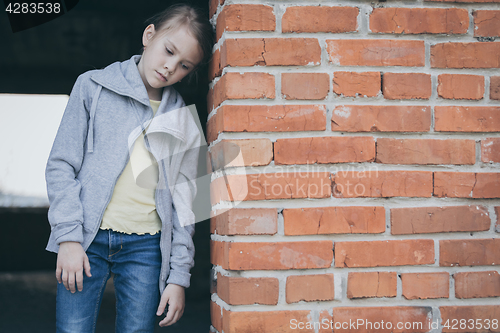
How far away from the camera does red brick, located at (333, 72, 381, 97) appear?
116cm

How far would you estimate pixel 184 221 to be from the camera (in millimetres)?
1378

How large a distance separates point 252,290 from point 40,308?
9.14 ft

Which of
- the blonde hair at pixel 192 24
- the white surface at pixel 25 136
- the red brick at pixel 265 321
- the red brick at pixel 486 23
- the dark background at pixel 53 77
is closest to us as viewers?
the red brick at pixel 265 321

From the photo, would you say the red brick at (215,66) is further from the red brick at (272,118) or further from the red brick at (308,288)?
the red brick at (308,288)

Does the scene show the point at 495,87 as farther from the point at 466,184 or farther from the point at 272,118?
the point at 272,118

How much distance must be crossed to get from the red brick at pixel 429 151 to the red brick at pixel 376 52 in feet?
0.82

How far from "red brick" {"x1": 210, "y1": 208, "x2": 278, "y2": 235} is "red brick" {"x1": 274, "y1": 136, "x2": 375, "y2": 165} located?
16 cm

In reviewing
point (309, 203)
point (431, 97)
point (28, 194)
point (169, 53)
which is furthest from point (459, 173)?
point (28, 194)

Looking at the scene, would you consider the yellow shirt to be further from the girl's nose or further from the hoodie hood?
the girl's nose

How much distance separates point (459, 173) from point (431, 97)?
257 millimetres

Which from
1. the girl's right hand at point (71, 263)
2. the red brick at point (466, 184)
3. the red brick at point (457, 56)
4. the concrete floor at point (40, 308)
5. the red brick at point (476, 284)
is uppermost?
the red brick at point (457, 56)

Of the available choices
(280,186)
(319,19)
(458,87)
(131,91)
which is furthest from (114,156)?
(458,87)

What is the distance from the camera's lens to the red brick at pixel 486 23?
1.21 meters

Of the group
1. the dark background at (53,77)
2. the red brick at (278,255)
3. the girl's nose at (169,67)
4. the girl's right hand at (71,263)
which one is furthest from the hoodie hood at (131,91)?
the dark background at (53,77)
